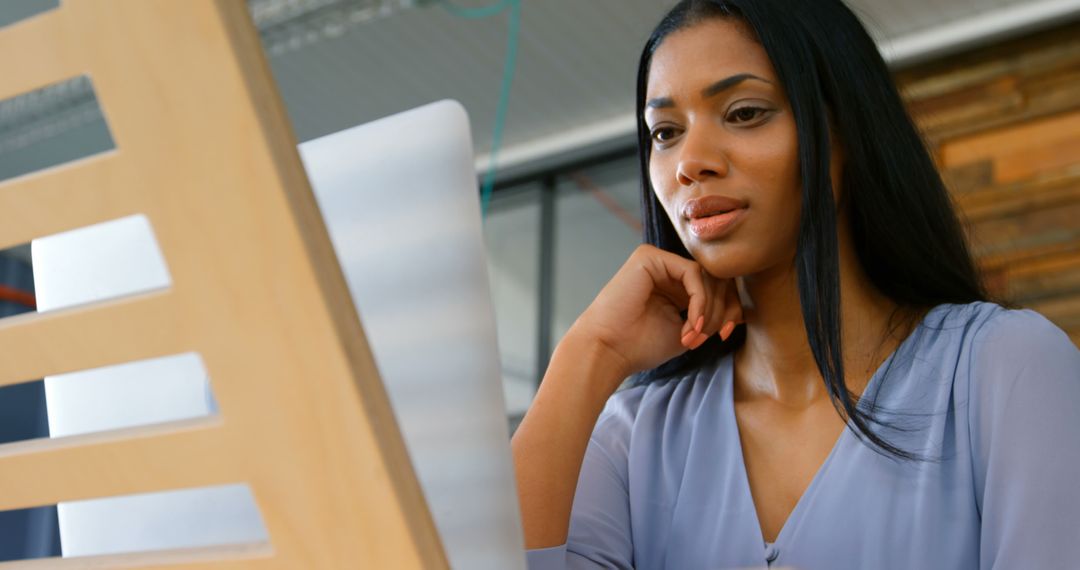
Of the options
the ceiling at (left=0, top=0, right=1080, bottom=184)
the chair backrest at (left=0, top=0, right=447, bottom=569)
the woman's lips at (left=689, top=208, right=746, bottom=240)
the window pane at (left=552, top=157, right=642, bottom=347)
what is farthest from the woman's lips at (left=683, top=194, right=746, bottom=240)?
the window pane at (left=552, top=157, right=642, bottom=347)

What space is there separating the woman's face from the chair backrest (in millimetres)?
850

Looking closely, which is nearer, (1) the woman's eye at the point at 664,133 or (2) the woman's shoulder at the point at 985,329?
(2) the woman's shoulder at the point at 985,329

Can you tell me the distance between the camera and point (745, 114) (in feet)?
4.06

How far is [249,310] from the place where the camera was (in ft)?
1.34

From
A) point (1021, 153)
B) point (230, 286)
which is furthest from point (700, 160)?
point (1021, 153)

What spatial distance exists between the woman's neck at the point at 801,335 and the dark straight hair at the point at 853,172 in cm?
3

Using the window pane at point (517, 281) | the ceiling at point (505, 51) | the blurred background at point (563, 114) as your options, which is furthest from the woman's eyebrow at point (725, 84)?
the window pane at point (517, 281)

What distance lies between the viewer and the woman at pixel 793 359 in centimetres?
106

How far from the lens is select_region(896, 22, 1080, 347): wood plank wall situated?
4.01m

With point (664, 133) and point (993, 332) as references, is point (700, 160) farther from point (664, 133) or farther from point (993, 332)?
point (993, 332)

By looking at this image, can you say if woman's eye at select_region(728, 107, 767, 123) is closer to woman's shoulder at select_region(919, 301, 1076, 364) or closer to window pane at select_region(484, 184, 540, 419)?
woman's shoulder at select_region(919, 301, 1076, 364)

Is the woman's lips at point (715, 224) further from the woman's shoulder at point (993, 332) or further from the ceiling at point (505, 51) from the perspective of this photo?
the ceiling at point (505, 51)

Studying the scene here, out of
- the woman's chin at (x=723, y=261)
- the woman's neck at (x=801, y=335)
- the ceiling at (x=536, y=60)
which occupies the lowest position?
the ceiling at (x=536, y=60)

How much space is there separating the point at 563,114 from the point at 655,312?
3916mm
